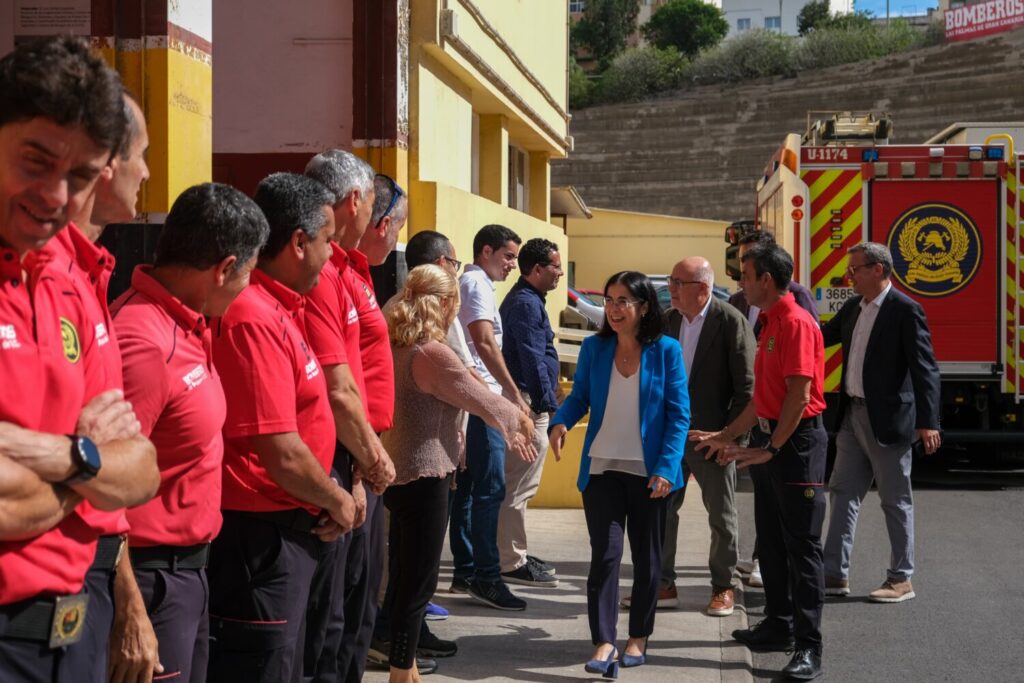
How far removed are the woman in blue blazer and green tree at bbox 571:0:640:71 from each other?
82.5m

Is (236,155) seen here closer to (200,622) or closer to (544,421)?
(544,421)

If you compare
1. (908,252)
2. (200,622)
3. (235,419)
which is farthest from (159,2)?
(908,252)

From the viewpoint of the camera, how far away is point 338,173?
4422mm

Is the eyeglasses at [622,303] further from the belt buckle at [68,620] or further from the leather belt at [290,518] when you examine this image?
the belt buckle at [68,620]

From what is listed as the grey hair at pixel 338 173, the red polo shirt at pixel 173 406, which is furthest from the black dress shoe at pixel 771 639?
the red polo shirt at pixel 173 406

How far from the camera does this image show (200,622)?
3.34 metres

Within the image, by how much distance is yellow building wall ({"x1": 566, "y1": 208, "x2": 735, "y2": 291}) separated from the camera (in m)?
39.4

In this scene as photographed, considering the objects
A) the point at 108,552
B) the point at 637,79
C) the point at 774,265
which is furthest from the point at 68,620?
the point at 637,79

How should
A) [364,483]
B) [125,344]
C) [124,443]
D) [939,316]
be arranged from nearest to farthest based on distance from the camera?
[124,443], [125,344], [364,483], [939,316]

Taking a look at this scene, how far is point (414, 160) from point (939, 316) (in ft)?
18.3

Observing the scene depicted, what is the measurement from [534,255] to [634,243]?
3251 cm

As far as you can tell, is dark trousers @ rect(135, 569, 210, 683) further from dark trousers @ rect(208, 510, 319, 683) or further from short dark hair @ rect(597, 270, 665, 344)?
short dark hair @ rect(597, 270, 665, 344)

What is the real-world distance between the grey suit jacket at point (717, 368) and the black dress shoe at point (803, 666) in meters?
1.78

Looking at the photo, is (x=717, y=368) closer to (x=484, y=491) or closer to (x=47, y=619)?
(x=484, y=491)
